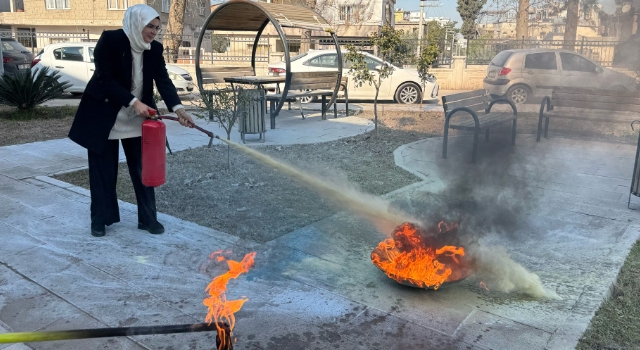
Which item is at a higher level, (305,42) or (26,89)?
(305,42)

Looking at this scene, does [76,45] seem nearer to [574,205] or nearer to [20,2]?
[574,205]

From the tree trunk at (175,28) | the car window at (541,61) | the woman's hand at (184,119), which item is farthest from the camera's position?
the tree trunk at (175,28)

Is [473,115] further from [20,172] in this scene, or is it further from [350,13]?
[350,13]

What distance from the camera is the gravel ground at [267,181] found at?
4875mm

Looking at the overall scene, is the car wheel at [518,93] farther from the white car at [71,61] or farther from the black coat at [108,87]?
the black coat at [108,87]

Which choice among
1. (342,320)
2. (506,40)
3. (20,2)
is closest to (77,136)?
(342,320)

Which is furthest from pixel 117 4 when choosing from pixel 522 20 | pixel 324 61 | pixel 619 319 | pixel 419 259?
pixel 619 319

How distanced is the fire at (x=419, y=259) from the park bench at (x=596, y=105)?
633cm

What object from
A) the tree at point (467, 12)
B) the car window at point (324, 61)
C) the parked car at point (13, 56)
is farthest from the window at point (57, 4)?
the tree at point (467, 12)

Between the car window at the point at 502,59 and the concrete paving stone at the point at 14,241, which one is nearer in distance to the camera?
the concrete paving stone at the point at 14,241

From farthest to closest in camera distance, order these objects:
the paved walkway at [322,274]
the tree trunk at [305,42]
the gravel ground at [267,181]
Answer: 1. the tree trunk at [305,42]
2. the gravel ground at [267,181]
3. the paved walkway at [322,274]

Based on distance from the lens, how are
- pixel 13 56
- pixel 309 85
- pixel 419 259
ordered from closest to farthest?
pixel 419 259 → pixel 309 85 → pixel 13 56

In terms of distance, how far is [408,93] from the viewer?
15445mm

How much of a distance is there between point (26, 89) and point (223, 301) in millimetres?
9686
